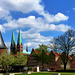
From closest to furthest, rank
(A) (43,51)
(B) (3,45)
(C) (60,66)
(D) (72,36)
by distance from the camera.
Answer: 1. (D) (72,36)
2. (A) (43,51)
3. (B) (3,45)
4. (C) (60,66)

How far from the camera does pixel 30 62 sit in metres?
127

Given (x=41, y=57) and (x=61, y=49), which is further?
(x=41, y=57)

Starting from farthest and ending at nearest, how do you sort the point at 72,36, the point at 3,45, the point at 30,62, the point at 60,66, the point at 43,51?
the point at 30,62
the point at 60,66
the point at 3,45
the point at 43,51
the point at 72,36

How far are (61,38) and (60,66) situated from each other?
140 feet

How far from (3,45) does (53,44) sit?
34512 millimetres

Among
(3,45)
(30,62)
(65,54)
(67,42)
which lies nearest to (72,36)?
(67,42)

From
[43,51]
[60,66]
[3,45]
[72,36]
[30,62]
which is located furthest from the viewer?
[30,62]

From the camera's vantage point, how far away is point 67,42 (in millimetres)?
69938

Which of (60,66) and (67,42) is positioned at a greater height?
(67,42)

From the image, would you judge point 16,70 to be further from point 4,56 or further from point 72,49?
point 72,49

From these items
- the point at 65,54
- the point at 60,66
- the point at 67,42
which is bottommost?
the point at 60,66

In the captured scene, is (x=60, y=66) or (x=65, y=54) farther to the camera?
(x=60, y=66)

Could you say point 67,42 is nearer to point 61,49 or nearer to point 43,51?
point 61,49

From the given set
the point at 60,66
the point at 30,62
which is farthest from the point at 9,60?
the point at 30,62
